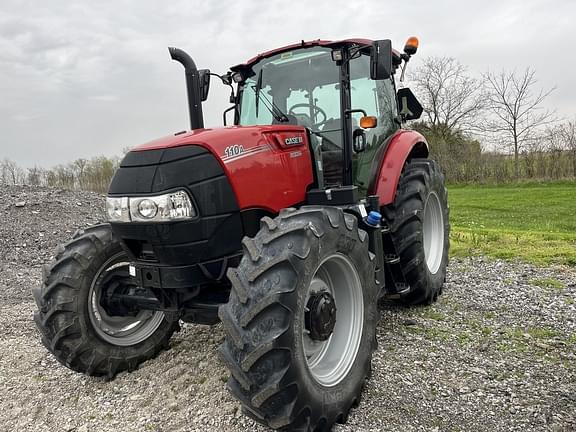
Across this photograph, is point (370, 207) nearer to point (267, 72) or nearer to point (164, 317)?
point (267, 72)

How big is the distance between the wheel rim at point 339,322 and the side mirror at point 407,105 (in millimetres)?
2525

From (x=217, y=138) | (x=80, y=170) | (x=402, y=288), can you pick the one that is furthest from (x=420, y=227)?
(x=80, y=170)

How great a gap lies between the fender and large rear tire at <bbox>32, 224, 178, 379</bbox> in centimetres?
193

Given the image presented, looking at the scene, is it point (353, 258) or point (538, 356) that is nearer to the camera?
point (353, 258)

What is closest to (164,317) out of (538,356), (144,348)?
(144,348)

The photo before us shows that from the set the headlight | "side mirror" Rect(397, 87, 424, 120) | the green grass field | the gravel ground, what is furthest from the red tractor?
the green grass field

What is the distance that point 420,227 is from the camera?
14.2 ft

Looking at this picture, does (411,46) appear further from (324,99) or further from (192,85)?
(192,85)

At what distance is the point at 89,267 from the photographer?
137 inches

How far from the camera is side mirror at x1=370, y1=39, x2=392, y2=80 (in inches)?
133

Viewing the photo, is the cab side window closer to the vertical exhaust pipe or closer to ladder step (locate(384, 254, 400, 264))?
ladder step (locate(384, 254, 400, 264))

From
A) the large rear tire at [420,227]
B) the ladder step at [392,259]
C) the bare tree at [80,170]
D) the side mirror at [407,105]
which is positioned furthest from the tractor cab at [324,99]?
the bare tree at [80,170]

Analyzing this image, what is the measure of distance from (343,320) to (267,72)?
6.93 ft

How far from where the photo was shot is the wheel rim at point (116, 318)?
359cm
